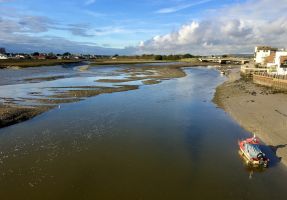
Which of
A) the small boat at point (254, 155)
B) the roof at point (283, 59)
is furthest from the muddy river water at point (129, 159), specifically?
the roof at point (283, 59)

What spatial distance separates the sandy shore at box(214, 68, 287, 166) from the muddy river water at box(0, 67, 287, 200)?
119 cm

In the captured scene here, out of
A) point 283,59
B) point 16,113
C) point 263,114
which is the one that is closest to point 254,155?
point 263,114

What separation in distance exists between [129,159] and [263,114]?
16671 mm

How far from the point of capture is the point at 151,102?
3859cm

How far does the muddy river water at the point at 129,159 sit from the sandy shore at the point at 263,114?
1.19 m

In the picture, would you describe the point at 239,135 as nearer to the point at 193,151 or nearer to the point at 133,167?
the point at 193,151

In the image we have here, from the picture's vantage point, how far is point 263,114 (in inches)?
1198

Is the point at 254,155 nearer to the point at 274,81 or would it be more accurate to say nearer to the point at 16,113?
the point at 16,113

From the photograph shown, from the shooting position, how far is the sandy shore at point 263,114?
2253 centimetres

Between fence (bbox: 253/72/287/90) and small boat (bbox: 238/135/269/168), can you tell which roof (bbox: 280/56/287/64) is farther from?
small boat (bbox: 238/135/269/168)

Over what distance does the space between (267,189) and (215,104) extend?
2290cm

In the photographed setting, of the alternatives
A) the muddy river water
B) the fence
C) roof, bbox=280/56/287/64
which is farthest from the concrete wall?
the muddy river water

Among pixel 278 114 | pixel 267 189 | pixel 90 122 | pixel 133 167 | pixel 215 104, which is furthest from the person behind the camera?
pixel 215 104

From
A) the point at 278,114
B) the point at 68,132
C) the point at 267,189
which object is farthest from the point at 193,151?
the point at 278,114
